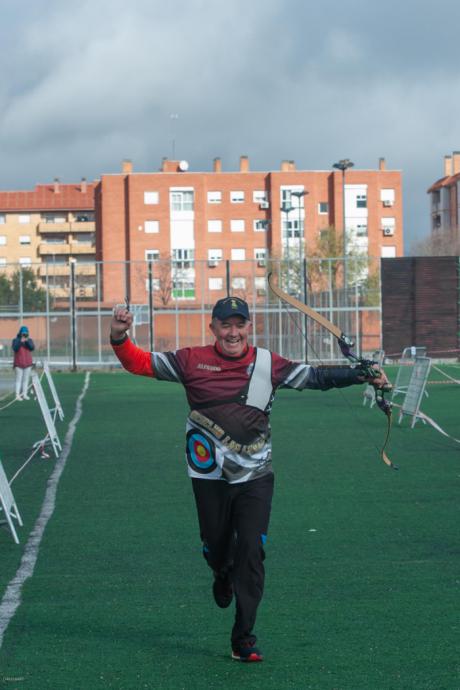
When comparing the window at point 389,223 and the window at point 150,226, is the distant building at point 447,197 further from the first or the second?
the window at point 150,226

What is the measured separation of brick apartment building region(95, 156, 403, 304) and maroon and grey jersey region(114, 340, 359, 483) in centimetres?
8653

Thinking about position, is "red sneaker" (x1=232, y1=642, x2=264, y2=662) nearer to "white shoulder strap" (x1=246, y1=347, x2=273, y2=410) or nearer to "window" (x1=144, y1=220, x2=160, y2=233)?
"white shoulder strap" (x1=246, y1=347, x2=273, y2=410)

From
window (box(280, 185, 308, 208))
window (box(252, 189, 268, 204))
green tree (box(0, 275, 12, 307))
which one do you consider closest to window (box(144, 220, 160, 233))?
window (box(252, 189, 268, 204))

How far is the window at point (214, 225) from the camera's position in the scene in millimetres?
96688

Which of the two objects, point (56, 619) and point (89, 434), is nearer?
point (56, 619)

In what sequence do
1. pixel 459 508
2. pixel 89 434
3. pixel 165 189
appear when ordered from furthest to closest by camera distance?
pixel 165 189
pixel 89 434
pixel 459 508

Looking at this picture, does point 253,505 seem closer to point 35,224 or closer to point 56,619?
point 56,619

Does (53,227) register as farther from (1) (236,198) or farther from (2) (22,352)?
(2) (22,352)

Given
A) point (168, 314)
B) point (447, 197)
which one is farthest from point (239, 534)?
point (447, 197)

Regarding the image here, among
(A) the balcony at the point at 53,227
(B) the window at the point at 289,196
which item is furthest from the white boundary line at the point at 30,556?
(A) the balcony at the point at 53,227

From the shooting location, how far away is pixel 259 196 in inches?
3829

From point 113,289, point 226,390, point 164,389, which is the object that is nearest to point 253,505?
point 226,390

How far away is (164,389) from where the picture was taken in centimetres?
3656

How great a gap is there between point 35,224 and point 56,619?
118 meters
